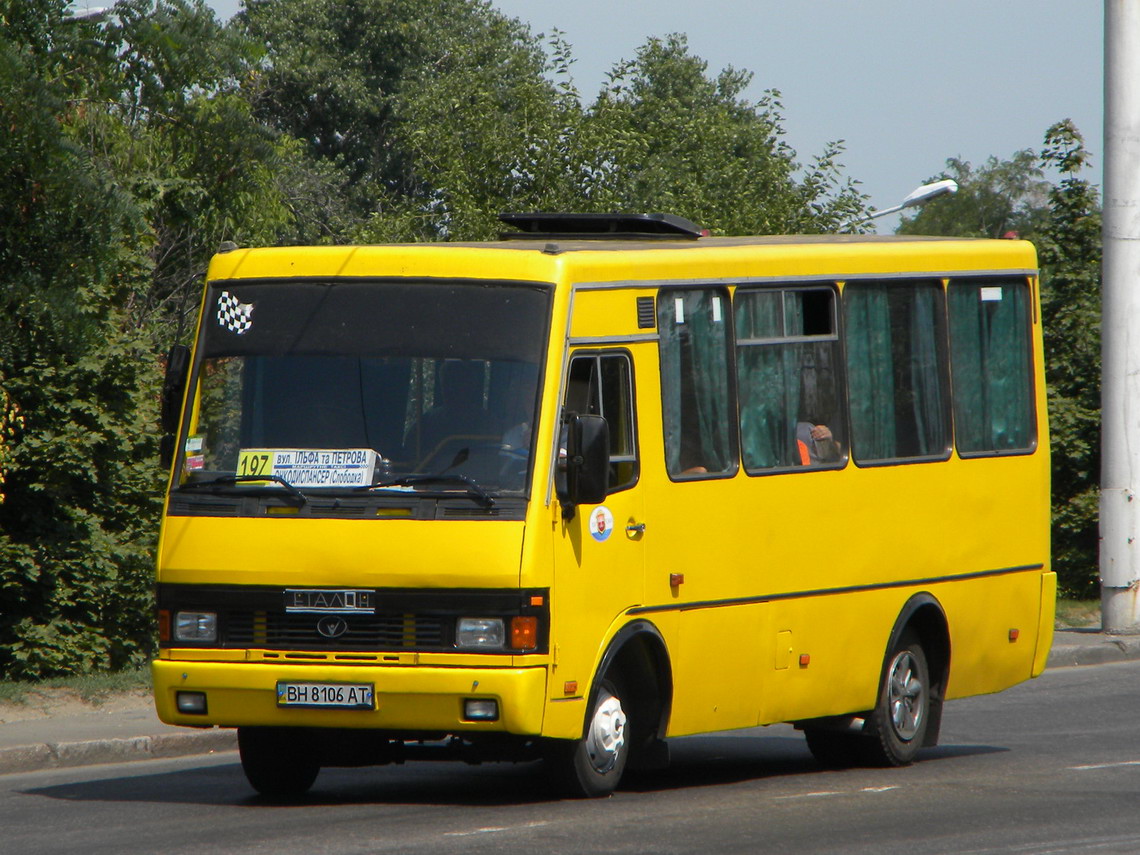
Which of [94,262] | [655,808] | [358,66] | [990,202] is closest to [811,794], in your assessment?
[655,808]

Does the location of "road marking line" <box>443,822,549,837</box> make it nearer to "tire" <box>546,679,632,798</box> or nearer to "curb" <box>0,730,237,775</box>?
"tire" <box>546,679,632,798</box>

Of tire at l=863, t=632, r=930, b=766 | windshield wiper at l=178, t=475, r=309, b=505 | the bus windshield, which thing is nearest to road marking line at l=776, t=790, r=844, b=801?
tire at l=863, t=632, r=930, b=766

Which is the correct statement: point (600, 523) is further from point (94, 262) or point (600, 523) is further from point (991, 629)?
point (94, 262)

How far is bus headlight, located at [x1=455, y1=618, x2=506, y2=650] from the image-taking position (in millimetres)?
9273

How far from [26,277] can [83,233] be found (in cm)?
46

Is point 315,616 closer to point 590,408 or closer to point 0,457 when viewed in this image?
point 590,408

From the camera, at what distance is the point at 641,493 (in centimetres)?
1012

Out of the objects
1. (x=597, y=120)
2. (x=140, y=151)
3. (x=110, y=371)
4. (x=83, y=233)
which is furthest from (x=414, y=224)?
(x=83, y=233)

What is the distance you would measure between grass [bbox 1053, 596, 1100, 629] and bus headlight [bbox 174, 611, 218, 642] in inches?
480

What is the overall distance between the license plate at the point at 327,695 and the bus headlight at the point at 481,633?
48cm

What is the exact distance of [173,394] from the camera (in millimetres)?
10273

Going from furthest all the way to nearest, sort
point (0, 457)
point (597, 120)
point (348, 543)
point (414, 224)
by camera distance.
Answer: point (414, 224), point (597, 120), point (0, 457), point (348, 543)

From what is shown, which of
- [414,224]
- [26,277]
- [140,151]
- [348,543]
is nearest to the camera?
[348,543]

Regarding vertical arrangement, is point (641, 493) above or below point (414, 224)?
below
